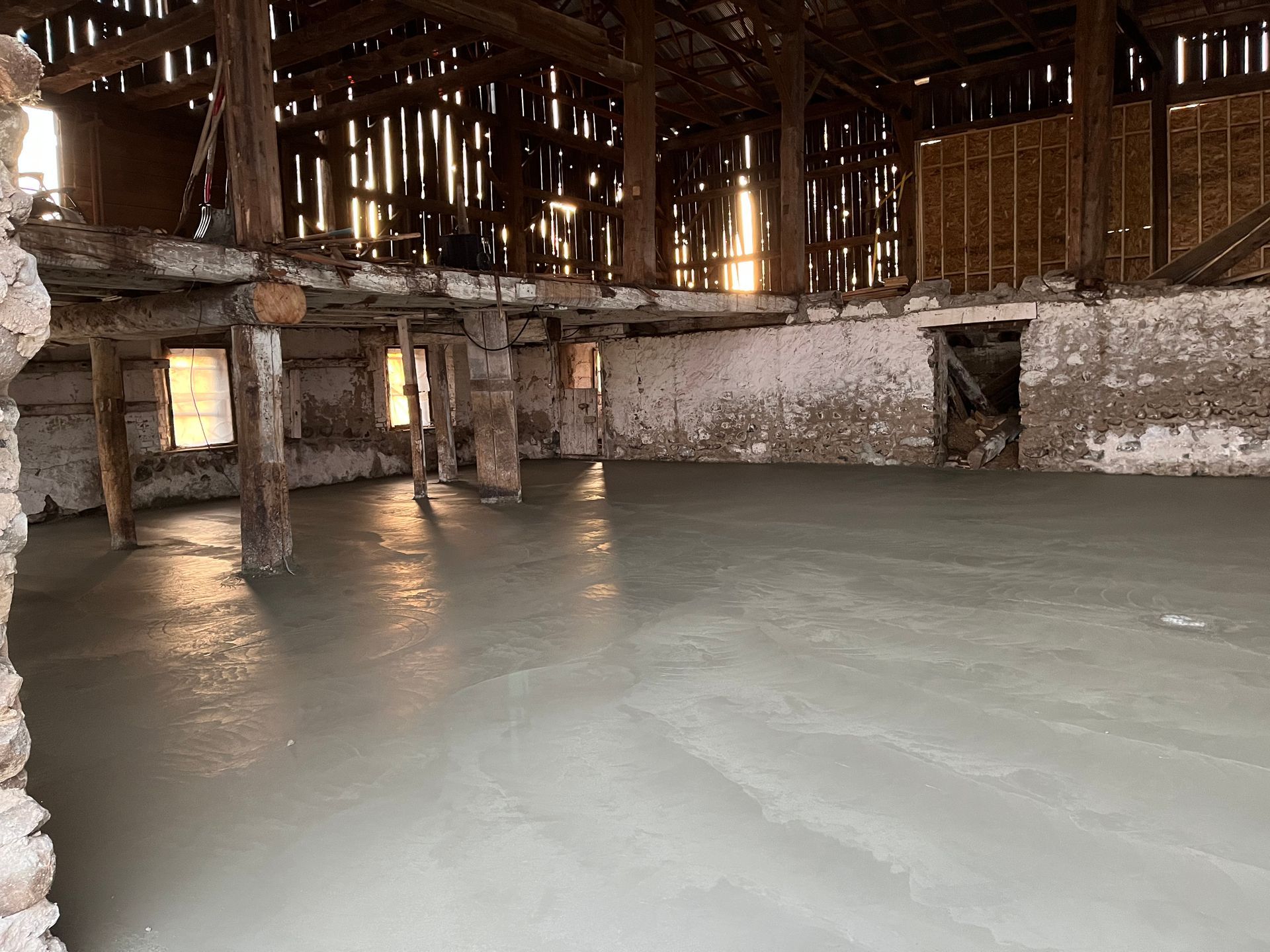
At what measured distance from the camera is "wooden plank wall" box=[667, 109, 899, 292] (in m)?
15.4

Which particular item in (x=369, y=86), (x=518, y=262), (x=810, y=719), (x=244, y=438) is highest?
(x=369, y=86)

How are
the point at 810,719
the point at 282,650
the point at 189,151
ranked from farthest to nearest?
1. the point at 189,151
2. the point at 282,650
3. the point at 810,719

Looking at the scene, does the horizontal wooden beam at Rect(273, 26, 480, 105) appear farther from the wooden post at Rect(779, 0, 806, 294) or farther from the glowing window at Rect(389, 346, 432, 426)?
the glowing window at Rect(389, 346, 432, 426)

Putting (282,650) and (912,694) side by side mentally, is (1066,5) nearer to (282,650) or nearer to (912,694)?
(912,694)

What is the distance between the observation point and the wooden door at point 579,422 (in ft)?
50.2

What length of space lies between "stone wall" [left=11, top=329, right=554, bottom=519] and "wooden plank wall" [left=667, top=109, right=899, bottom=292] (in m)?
4.18

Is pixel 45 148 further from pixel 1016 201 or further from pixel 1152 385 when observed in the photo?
pixel 1016 201

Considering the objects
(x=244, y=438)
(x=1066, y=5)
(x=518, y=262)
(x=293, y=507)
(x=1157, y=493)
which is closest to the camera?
(x=244, y=438)

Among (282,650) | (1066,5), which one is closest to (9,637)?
(282,650)

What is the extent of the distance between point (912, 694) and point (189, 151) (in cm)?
1315

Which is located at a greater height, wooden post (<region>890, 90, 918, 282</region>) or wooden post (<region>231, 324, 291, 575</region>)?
wooden post (<region>890, 90, 918, 282</region>)

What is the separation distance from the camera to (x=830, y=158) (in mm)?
15742

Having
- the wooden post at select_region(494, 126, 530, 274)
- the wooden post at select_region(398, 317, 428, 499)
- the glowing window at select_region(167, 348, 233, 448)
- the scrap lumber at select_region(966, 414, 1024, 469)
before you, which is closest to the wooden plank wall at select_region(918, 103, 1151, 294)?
the scrap lumber at select_region(966, 414, 1024, 469)

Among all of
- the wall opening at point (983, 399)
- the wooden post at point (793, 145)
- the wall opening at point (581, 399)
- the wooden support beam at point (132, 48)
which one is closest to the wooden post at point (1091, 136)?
the wall opening at point (983, 399)
